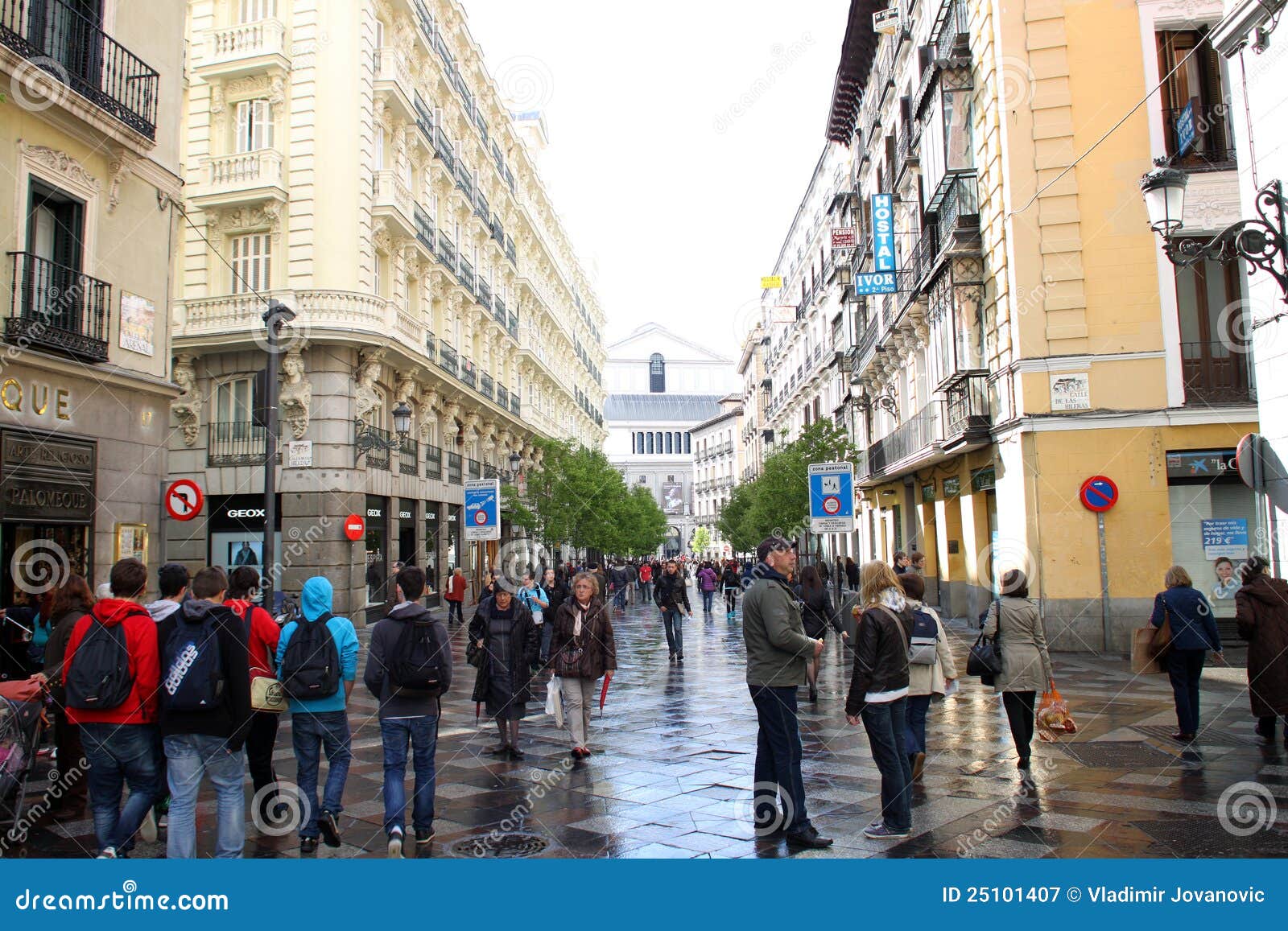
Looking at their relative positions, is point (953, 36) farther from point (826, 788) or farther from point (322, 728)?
point (322, 728)

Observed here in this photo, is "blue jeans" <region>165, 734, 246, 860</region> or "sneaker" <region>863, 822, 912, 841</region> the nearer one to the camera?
"blue jeans" <region>165, 734, 246, 860</region>

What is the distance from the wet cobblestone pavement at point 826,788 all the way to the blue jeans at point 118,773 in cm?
71

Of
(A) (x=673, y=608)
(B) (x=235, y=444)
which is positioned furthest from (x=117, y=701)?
(B) (x=235, y=444)

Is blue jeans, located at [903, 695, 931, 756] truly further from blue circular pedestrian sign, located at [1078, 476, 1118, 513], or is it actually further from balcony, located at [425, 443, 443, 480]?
balcony, located at [425, 443, 443, 480]

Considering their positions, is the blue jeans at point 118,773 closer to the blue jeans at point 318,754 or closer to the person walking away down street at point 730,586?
the blue jeans at point 318,754

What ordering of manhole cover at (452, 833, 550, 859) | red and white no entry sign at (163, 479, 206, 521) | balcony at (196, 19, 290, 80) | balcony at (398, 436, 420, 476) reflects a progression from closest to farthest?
manhole cover at (452, 833, 550, 859) < red and white no entry sign at (163, 479, 206, 521) < balcony at (196, 19, 290, 80) < balcony at (398, 436, 420, 476)

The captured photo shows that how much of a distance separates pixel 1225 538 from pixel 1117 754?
1000 centimetres

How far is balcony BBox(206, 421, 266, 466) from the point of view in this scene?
22.6m

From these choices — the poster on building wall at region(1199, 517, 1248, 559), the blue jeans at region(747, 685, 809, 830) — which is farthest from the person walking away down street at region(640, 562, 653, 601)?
the blue jeans at region(747, 685, 809, 830)

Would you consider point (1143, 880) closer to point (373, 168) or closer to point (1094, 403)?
point (1094, 403)

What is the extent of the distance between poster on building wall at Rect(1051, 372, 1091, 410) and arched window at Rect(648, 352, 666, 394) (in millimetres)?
95445

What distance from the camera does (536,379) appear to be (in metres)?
44.1

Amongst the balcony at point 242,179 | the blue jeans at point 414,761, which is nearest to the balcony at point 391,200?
the balcony at point 242,179

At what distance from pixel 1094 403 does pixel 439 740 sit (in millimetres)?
12385
